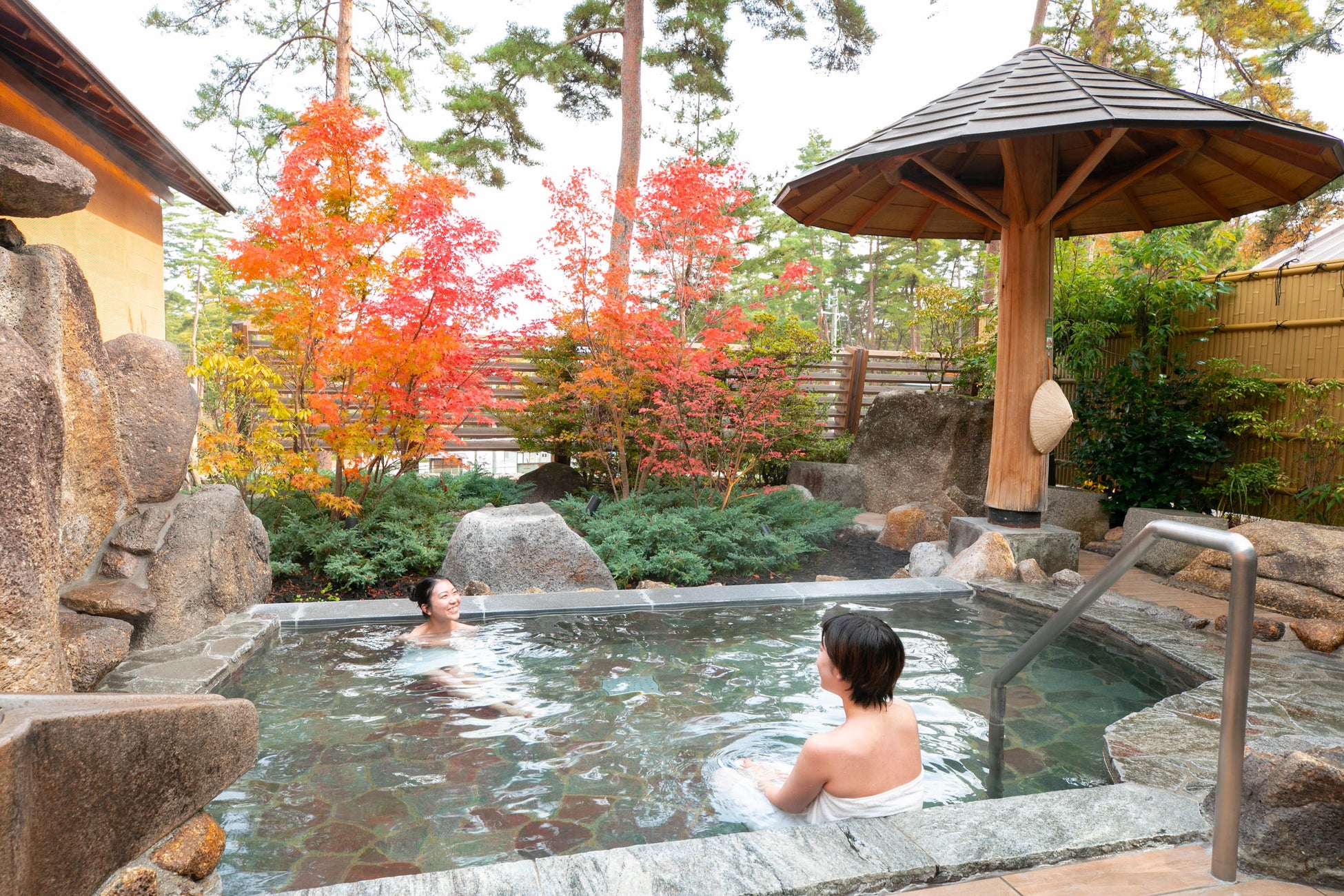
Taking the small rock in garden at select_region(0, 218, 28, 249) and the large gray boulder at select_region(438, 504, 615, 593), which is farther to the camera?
the large gray boulder at select_region(438, 504, 615, 593)

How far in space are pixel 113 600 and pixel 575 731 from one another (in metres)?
2.39

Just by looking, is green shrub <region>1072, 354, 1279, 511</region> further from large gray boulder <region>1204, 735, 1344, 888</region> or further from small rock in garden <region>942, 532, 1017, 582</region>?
large gray boulder <region>1204, 735, 1344, 888</region>

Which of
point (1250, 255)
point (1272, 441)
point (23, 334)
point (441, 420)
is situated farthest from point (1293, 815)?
point (1250, 255)

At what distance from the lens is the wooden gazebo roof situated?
509 centimetres

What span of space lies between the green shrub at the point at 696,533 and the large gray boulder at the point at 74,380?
3707 mm

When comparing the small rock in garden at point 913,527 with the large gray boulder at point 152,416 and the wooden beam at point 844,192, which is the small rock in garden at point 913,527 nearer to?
the wooden beam at point 844,192

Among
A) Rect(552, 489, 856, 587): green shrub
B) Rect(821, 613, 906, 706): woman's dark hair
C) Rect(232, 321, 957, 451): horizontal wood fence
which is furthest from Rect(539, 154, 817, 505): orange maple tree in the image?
Rect(821, 613, 906, 706): woman's dark hair

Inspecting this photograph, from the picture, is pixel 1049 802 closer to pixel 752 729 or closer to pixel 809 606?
pixel 752 729

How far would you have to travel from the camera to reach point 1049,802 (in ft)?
8.47

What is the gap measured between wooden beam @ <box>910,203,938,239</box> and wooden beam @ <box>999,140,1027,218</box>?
1302mm

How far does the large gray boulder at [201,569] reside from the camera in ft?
14.3

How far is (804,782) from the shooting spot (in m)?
2.71

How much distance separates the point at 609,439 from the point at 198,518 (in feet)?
16.7

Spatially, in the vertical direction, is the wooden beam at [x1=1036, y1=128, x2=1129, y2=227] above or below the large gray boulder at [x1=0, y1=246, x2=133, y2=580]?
above
